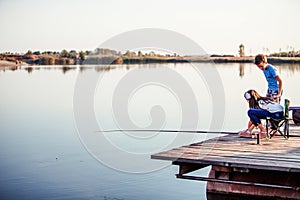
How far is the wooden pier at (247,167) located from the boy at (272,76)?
2.46 ft

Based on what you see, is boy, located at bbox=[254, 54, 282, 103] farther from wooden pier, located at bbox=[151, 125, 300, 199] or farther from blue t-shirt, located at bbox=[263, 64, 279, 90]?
wooden pier, located at bbox=[151, 125, 300, 199]

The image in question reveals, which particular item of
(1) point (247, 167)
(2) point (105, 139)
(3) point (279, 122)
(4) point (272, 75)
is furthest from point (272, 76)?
(2) point (105, 139)

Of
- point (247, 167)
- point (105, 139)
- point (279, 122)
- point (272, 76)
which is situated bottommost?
point (105, 139)

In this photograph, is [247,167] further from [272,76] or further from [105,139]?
[105,139]

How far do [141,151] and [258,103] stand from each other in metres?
5.04

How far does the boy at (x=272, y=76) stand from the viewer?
8891 millimetres

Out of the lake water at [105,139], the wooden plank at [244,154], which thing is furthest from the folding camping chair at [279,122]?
the lake water at [105,139]

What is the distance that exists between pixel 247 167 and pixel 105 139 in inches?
300

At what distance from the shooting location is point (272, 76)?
352 inches

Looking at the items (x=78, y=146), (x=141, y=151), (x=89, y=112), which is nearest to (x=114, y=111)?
(x=89, y=112)

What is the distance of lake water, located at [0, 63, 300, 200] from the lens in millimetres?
10586

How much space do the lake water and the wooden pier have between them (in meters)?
1.57

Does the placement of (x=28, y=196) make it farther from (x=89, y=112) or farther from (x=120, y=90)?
(x=89, y=112)

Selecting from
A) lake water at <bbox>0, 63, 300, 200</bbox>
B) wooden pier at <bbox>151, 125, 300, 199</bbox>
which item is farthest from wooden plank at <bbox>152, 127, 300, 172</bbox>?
lake water at <bbox>0, 63, 300, 200</bbox>
